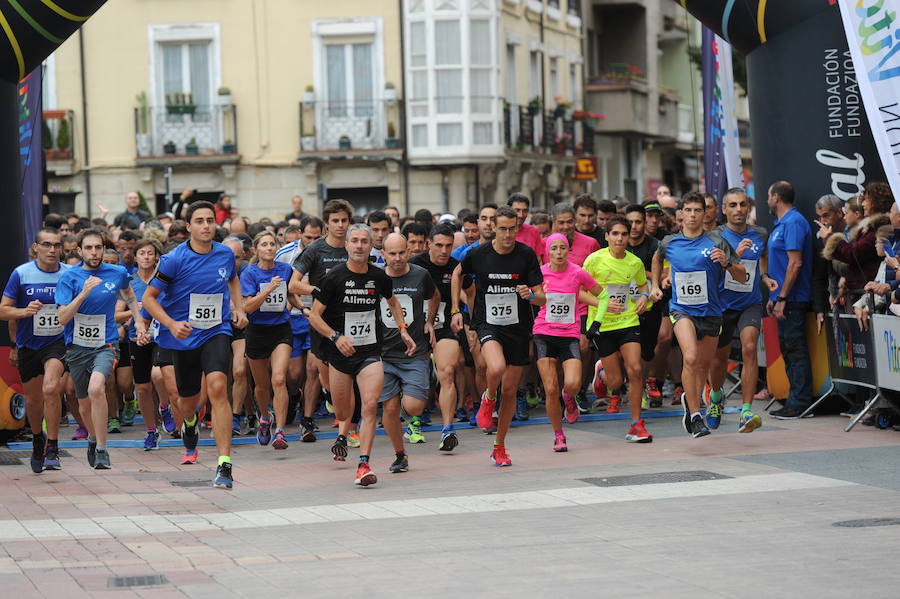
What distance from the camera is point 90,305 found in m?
13.1

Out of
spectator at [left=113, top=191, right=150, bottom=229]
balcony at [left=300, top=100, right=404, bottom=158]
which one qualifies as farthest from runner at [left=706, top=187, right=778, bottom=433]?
balcony at [left=300, top=100, right=404, bottom=158]

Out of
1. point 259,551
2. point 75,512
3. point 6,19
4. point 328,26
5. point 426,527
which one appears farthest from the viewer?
point 328,26

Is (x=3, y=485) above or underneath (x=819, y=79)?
underneath

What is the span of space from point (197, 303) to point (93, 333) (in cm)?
133

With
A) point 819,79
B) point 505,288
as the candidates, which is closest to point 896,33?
point 819,79

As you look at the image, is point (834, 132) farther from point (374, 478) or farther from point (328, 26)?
point (328, 26)

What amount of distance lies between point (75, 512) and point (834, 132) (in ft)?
25.7

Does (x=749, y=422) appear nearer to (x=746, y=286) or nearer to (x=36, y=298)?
(x=746, y=286)

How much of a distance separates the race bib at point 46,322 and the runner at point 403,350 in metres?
2.64

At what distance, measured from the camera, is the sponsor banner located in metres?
14.1

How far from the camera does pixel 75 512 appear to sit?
10.8 meters

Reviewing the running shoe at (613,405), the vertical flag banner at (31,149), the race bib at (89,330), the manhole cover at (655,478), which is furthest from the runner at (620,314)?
the vertical flag banner at (31,149)

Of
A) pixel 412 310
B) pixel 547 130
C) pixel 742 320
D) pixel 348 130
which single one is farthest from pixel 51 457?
pixel 547 130

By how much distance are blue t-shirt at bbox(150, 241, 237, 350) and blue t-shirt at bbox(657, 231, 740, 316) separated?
3757 mm
